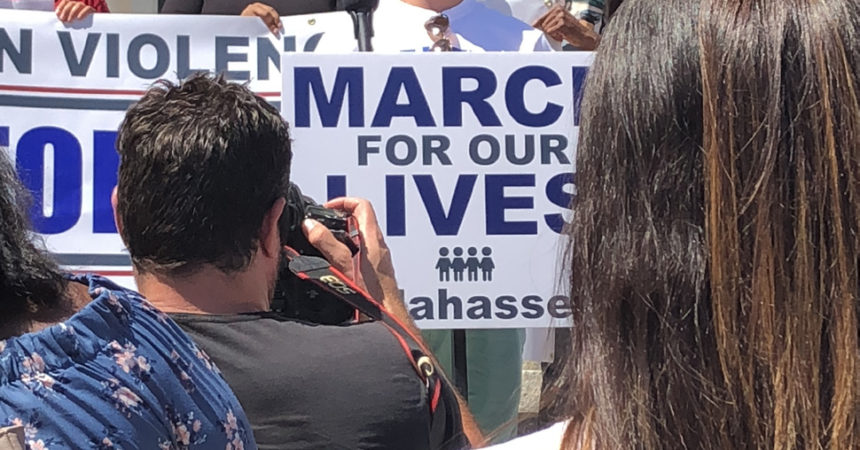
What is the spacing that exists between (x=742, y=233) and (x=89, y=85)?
96.6 inches

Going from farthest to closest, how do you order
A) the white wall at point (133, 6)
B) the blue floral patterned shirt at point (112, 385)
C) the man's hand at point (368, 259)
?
1. the white wall at point (133, 6)
2. the man's hand at point (368, 259)
3. the blue floral patterned shirt at point (112, 385)

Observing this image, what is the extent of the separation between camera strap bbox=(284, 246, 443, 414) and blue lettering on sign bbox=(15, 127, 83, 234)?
1144 millimetres

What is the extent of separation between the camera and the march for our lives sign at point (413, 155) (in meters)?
2.71

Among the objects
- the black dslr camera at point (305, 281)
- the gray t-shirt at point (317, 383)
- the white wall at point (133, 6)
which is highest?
the white wall at point (133, 6)

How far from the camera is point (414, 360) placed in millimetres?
1595

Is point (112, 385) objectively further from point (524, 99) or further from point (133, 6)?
point (133, 6)

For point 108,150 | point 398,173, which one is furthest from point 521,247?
point 108,150

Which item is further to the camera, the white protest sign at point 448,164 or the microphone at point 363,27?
the microphone at point 363,27

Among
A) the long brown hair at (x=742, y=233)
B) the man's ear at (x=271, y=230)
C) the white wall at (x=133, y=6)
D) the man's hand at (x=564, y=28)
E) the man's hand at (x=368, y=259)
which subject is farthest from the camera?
Answer: the white wall at (x=133, y=6)

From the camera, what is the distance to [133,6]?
18.7 feet

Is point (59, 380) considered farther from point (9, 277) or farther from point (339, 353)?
point (339, 353)

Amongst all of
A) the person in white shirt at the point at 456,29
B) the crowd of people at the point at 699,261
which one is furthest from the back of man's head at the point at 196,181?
the person in white shirt at the point at 456,29

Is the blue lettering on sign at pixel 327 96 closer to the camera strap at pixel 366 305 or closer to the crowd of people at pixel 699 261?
the camera strap at pixel 366 305

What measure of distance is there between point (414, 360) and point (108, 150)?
5.14 ft
